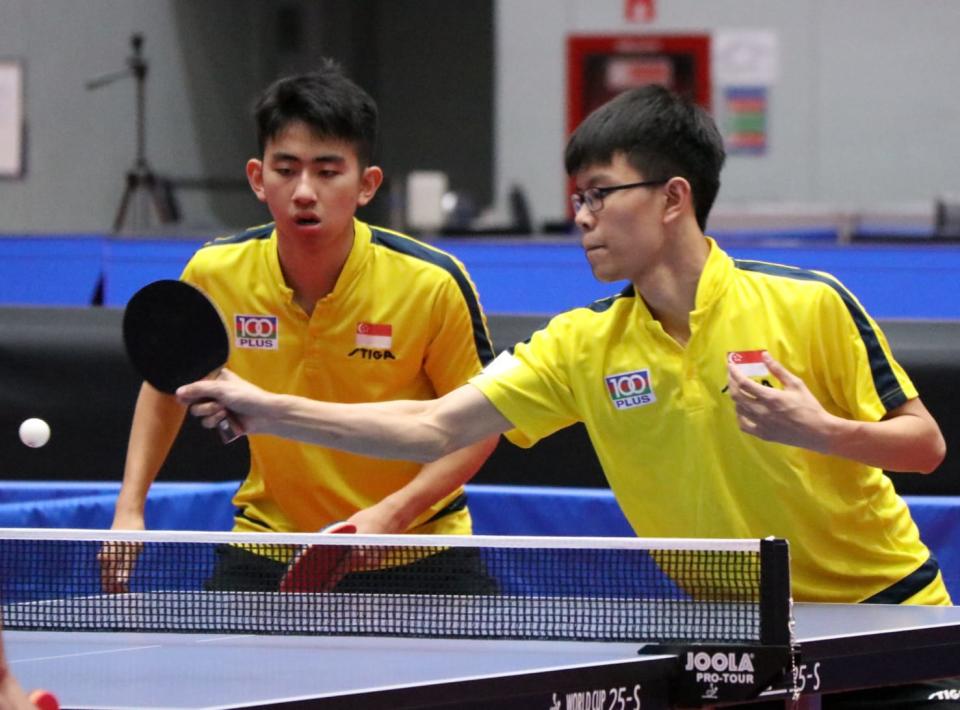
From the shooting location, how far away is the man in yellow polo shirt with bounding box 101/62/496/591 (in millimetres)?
3414

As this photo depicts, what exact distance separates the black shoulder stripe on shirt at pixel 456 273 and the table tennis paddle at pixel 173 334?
2.93ft

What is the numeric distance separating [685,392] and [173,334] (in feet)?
2.95

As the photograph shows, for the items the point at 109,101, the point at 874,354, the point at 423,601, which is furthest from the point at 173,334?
the point at 109,101

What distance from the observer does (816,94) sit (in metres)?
12.7

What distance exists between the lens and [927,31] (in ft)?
41.1

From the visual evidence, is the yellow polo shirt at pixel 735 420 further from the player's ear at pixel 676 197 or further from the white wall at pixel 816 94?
the white wall at pixel 816 94

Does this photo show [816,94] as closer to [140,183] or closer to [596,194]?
[140,183]

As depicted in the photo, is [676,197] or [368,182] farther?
[368,182]

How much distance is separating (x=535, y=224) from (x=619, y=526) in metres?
8.60

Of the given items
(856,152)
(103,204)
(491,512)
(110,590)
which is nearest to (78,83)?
(103,204)

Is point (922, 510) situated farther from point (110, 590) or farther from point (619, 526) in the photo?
point (110, 590)

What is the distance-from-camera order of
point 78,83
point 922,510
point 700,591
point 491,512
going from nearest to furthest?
point 700,591 < point 922,510 < point 491,512 < point 78,83

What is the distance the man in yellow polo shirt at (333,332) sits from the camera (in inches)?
134

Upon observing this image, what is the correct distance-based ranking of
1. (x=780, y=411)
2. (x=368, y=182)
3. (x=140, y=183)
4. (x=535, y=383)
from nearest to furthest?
1. (x=780, y=411)
2. (x=535, y=383)
3. (x=368, y=182)
4. (x=140, y=183)
